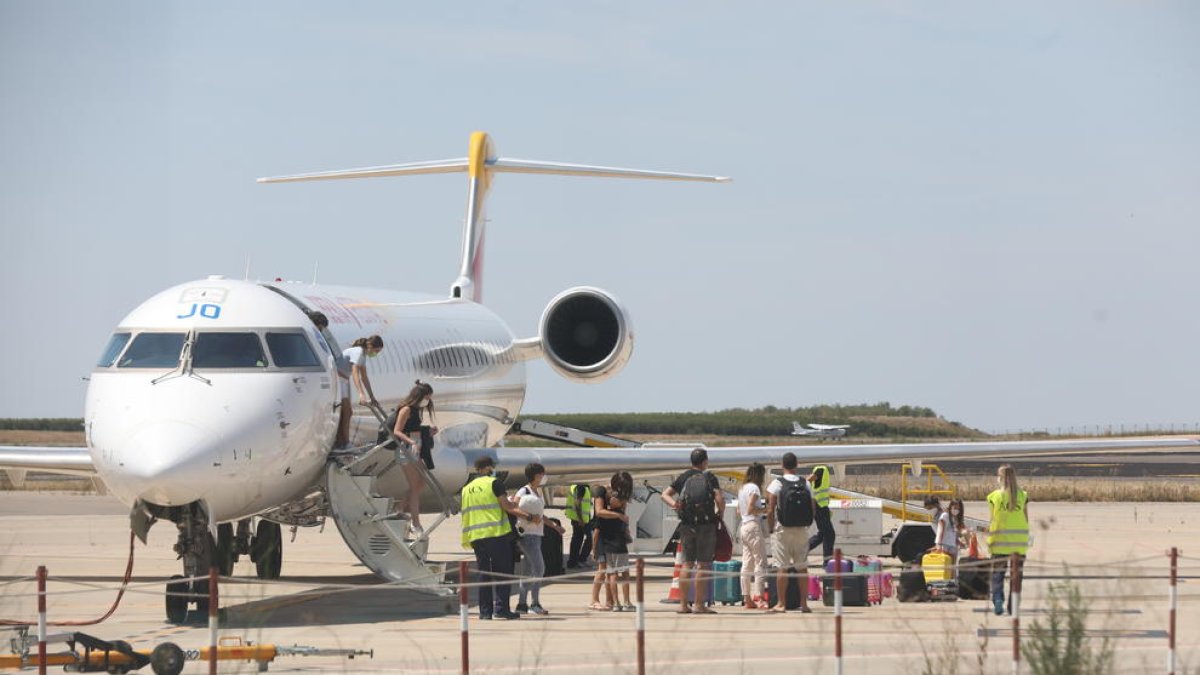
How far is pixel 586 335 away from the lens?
85.5ft

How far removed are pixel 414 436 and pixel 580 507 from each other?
3477 millimetres

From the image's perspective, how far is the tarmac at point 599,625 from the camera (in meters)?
13.4

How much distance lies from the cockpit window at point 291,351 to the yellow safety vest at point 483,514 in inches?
76.7

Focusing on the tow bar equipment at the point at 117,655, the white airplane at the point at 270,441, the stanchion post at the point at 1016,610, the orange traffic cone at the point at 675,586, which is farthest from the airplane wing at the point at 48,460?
the stanchion post at the point at 1016,610

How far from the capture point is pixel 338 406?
17.8 m

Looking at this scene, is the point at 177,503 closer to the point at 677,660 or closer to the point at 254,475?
the point at 254,475

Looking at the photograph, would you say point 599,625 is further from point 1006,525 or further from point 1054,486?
point 1054,486

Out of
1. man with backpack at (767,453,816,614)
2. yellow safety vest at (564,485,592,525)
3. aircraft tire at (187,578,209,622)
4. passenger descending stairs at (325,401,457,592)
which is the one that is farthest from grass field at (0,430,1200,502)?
aircraft tire at (187,578,209,622)

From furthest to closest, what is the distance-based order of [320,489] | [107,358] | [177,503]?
[320,489], [107,358], [177,503]

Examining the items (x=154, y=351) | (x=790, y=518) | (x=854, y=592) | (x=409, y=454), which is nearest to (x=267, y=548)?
(x=409, y=454)

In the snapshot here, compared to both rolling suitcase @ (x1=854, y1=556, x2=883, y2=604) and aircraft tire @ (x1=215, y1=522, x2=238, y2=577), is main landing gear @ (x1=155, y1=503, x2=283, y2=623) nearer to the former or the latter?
aircraft tire @ (x1=215, y1=522, x2=238, y2=577)

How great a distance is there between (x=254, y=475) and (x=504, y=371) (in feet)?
35.9

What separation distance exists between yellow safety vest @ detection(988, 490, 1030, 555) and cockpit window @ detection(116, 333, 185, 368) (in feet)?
24.9

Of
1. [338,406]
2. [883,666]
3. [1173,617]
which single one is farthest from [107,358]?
[1173,617]
